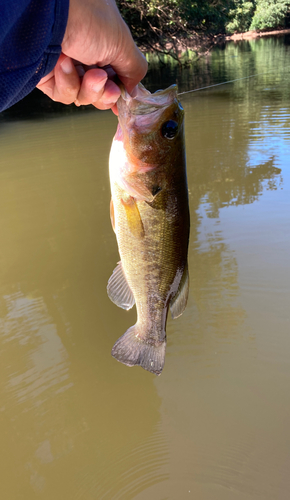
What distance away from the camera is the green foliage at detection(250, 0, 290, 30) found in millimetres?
50094

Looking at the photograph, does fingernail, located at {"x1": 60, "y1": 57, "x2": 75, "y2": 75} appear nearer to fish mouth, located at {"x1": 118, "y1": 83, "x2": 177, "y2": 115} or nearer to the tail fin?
fish mouth, located at {"x1": 118, "y1": 83, "x2": 177, "y2": 115}

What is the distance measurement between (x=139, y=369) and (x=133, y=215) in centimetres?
188

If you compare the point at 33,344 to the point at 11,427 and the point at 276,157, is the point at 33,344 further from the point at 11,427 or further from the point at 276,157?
the point at 276,157

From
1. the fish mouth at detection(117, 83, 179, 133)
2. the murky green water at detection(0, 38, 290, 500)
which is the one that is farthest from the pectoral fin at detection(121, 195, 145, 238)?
the murky green water at detection(0, 38, 290, 500)

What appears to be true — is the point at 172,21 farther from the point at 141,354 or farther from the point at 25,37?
the point at 25,37

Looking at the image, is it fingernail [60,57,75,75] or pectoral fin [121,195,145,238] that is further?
pectoral fin [121,195,145,238]

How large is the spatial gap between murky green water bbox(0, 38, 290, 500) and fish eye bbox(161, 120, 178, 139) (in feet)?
7.07

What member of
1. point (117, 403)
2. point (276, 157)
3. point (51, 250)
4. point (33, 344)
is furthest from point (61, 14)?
point (276, 157)

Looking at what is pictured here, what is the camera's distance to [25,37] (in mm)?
1124

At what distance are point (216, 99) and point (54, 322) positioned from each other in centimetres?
1097

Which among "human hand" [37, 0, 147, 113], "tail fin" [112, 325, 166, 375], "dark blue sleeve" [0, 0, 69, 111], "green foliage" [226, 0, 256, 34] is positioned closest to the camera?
"dark blue sleeve" [0, 0, 69, 111]

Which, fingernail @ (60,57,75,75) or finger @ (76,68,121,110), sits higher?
fingernail @ (60,57,75,75)

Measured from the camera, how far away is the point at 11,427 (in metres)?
2.93

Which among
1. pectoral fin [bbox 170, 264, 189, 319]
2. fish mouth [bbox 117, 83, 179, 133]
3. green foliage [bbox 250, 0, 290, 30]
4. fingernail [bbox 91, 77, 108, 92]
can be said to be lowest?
green foliage [bbox 250, 0, 290, 30]
